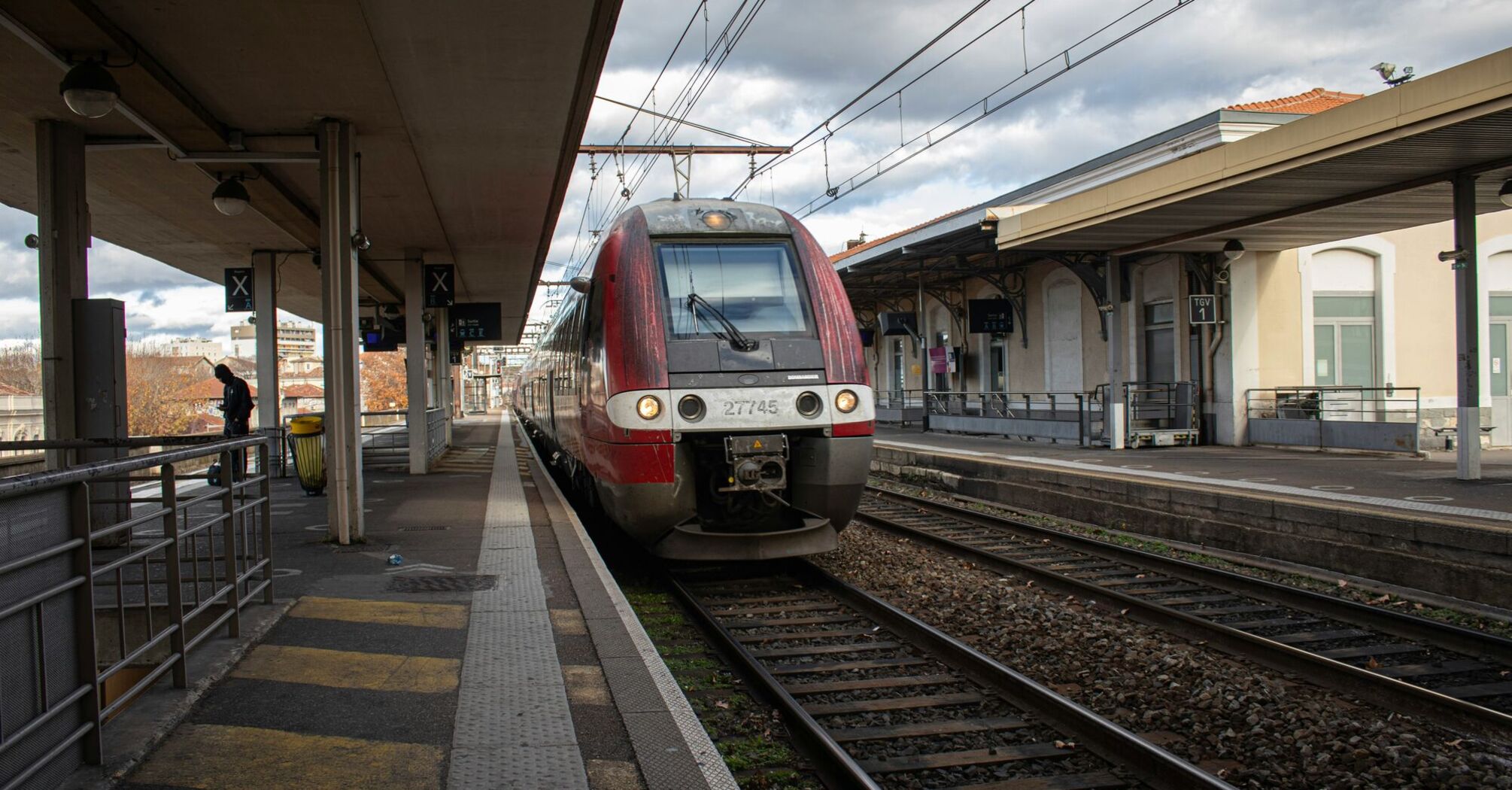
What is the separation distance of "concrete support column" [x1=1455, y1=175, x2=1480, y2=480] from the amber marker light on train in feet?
26.8

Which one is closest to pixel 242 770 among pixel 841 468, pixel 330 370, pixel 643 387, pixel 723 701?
pixel 723 701

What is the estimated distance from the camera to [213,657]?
15.3 feet

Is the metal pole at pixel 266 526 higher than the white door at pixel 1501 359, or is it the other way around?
the white door at pixel 1501 359

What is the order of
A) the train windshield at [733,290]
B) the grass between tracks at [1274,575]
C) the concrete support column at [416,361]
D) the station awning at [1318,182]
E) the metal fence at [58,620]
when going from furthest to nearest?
the concrete support column at [416,361]
the station awning at [1318,182]
the train windshield at [733,290]
the grass between tracks at [1274,575]
the metal fence at [58,620]

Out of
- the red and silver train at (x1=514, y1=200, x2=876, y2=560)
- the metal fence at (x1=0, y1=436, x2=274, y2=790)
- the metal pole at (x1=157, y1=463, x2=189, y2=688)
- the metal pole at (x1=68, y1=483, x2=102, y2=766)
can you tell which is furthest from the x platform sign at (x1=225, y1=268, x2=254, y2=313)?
the metal pole at (x1=68, y1=483, x2=102, y2=766)

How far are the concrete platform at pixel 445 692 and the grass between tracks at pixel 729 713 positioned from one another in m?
0.39

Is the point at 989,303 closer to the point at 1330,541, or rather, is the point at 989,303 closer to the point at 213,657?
the point at 1330,541

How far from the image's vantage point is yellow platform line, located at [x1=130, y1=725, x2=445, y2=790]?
3352 mm

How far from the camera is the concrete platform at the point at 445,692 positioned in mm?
3486

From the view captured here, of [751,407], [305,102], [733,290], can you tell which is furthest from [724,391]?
[305,102]

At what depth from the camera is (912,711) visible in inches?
199

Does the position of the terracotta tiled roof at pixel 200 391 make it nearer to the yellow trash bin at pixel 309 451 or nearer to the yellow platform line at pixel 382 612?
the yellow trash bin at pixel 309 451

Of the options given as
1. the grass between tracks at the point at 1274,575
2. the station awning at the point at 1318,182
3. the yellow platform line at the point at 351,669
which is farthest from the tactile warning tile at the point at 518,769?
the station awning at the point at 1318,182

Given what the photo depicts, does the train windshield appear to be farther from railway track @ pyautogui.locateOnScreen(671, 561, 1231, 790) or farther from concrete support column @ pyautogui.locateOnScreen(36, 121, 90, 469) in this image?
concrete support column @ pyautogui.locateOnScreen(36, 121, 90, 469)
